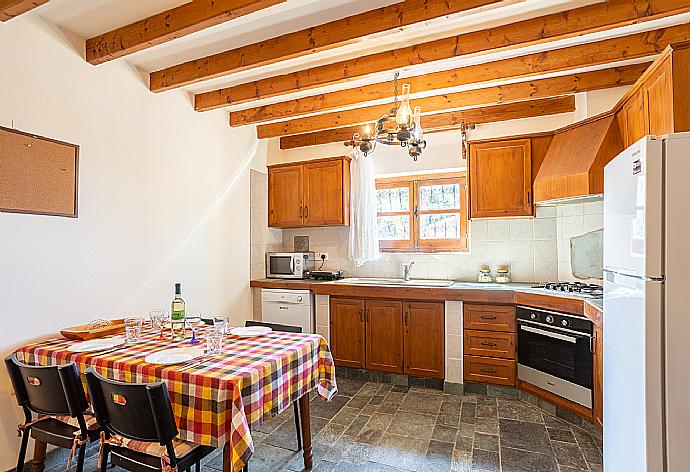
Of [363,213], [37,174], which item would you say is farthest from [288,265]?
[37,174]

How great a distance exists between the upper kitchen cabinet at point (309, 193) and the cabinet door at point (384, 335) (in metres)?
1.07

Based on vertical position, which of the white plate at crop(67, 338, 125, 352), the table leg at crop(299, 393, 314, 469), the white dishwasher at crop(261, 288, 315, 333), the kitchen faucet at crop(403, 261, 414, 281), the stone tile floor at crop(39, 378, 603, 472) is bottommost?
the stone tile floor at crop(39, 378, 603, 472)

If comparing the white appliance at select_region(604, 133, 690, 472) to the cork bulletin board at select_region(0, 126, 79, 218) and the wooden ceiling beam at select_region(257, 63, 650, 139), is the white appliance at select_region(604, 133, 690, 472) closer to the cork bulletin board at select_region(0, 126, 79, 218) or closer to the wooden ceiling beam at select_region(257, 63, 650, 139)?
the wooden ceiling beam at select_region(257, 63, 650, 139)

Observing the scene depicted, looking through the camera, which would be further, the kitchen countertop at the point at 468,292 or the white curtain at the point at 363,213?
the white curtain at the point at 363,213

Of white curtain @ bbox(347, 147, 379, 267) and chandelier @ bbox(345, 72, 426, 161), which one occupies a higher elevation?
chandelier @ bbox(345, 72, 426, 161)

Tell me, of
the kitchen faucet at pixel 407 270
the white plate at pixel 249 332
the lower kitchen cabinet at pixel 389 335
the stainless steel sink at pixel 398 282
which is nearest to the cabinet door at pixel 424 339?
the lower kitchen cabinet at pixel 389 335

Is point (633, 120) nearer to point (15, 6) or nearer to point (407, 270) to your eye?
point (407, 270)

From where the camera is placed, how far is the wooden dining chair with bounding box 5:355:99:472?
1.76 meters

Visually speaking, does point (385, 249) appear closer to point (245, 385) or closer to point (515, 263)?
point (515, 263)

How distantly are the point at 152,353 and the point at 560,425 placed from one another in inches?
110

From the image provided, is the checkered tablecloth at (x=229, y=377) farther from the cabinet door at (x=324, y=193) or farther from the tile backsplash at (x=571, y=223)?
the tile backsplash at (x=571, y=223)

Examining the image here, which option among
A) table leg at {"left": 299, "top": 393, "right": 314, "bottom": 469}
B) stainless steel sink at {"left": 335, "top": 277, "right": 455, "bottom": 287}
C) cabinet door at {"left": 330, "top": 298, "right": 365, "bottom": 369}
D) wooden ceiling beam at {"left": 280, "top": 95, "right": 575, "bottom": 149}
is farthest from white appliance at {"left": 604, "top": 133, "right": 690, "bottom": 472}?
cabinet door at {"left": 330, "top": 298, "right": 365, "bottom": 369}

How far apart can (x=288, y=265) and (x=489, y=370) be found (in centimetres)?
235

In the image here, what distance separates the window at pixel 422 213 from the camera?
14.3ft
